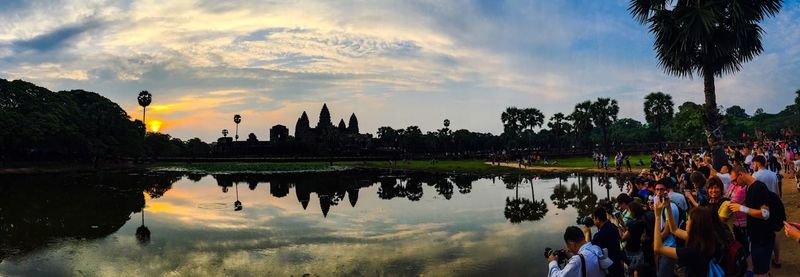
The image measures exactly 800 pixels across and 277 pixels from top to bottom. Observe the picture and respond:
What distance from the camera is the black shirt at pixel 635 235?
5.67 m

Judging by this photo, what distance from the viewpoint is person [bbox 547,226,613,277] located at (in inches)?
158

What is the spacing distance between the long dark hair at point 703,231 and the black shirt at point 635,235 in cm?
174

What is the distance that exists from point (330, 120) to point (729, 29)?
76.9 m

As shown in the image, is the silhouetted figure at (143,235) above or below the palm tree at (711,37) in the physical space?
below

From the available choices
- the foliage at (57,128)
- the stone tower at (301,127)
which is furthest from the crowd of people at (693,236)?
the stone tower at (301,127)

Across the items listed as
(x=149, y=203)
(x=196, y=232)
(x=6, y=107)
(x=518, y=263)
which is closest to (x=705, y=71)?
(x=518, y=263)

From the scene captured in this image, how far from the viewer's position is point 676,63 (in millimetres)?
16844

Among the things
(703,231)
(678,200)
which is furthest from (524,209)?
(703,231)

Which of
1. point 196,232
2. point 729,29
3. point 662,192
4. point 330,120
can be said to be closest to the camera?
point 662,192

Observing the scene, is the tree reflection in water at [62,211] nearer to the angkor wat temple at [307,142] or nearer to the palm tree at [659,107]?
the angkor wat temple at [307,142]

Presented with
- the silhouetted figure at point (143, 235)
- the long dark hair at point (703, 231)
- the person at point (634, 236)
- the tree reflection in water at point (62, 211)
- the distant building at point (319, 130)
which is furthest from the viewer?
the distant building at point (319, 130)

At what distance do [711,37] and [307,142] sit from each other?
68.3 metres

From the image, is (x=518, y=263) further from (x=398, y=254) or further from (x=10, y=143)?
(x=10, y=143)

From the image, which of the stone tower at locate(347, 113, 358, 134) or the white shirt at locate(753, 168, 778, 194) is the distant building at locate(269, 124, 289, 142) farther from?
the white shirt at locate(753, 168, 778, 194)
